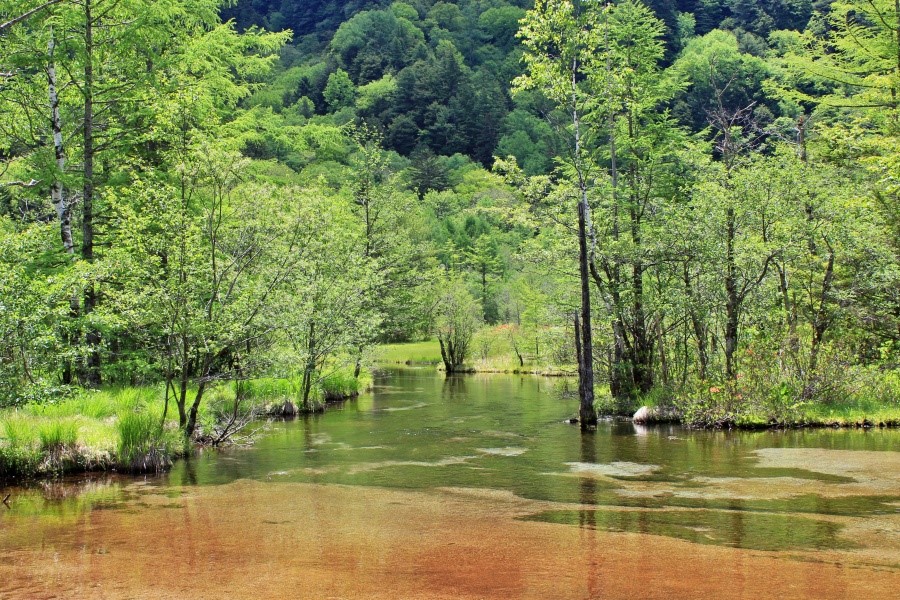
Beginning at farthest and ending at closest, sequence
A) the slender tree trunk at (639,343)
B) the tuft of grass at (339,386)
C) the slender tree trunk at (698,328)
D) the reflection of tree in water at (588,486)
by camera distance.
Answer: the tuft of grass at (339,386) → the slender tree trunk at (639,343) → the slender tree trunk at (698,328) → the reflection of tree in water at (588,486)

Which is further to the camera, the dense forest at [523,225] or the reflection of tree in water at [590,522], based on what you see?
the dense forest at [523,225]

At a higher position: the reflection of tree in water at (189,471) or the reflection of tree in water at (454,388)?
the reflection of tree in water at (189,471)

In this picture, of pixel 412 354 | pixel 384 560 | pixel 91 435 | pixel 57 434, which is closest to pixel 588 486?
pixel 384 560

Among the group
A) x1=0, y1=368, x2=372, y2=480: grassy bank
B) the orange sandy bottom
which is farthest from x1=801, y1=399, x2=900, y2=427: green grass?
x1=0, y1=368, x2=372, y2=480: grassy bank

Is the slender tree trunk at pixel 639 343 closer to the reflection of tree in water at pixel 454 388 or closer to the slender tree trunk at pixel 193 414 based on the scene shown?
the reflection of tree in water at pixel 454 388

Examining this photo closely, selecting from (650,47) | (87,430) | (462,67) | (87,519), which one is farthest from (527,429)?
(462,67)

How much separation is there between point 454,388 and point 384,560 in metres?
27.6

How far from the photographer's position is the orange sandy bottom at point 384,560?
6.64 meters

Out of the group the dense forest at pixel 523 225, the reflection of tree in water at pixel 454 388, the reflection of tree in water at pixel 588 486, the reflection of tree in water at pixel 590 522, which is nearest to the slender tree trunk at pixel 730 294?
the dense forest at pixel 523 225

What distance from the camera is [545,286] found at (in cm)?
5172

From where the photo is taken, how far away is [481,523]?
9242mm

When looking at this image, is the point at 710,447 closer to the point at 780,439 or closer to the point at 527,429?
the point at 780,439

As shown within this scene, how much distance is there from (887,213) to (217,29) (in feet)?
70.0

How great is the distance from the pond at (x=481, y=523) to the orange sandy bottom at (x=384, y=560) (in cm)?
3
